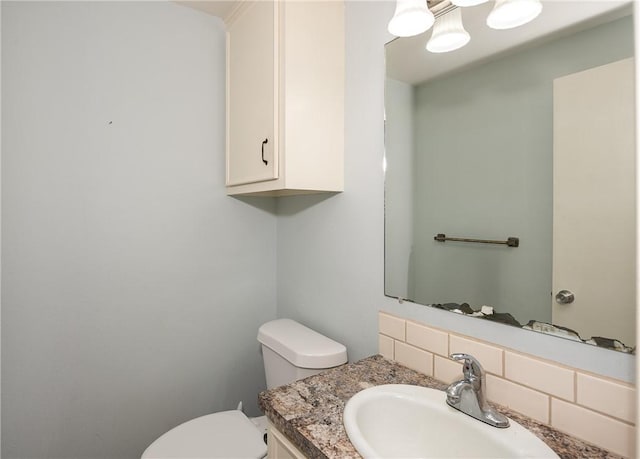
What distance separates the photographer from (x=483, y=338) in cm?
86

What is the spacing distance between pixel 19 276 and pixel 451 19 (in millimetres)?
1606

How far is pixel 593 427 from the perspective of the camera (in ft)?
2.19

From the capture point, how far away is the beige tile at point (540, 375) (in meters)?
0.71

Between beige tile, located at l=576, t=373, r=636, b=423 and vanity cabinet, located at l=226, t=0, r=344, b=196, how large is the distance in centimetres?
89

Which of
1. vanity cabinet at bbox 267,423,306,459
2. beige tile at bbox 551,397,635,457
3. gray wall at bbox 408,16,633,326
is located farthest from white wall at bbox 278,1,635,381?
vanity cabinet at bbox 267,423,306,459

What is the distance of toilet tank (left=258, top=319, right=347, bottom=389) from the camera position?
3.88ft

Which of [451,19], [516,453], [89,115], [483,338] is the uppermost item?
[451,19]

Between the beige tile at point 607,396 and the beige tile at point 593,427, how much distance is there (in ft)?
0.05

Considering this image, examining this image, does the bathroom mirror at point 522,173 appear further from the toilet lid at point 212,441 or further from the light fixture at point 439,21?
the toilet lid at point 212,441

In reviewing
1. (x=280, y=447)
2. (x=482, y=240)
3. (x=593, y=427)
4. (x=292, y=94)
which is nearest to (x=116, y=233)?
(x=292, y=94)

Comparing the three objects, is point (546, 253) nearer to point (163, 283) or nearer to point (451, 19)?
point (451, 19)

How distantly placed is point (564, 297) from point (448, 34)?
741 millimetres

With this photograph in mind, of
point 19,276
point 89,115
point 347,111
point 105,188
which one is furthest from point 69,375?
point 347,111

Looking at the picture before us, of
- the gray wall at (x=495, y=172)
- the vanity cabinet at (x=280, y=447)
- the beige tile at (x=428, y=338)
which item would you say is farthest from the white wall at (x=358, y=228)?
the vanity cabinet at (x=280, y=447)
